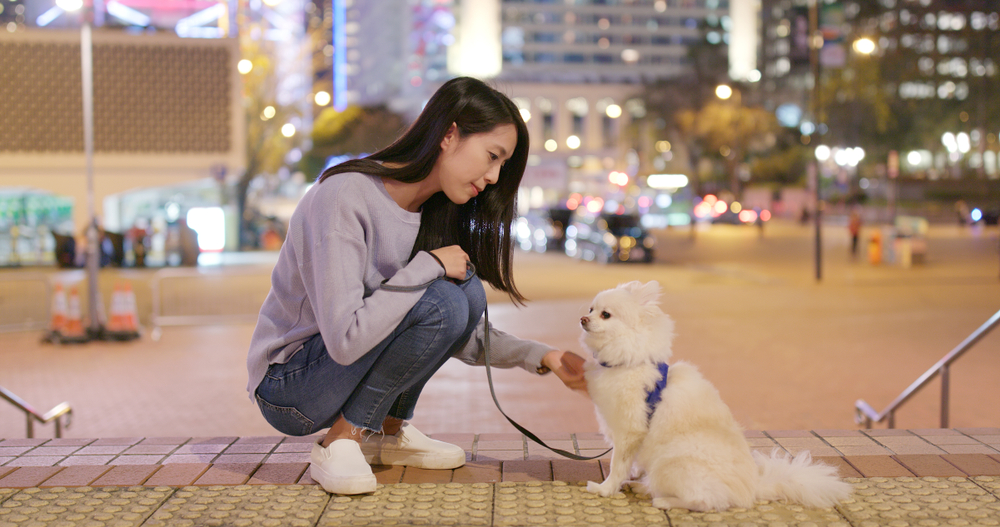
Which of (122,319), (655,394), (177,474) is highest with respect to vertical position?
(655,394)

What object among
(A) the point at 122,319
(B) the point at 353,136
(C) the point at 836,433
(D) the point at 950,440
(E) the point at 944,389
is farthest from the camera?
(B) the point at 353,136

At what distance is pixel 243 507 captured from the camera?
2.85 meters

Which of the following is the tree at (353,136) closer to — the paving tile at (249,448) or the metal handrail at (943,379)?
the metal handrail at (943,379)

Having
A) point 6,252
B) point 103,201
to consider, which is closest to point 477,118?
point 6,252

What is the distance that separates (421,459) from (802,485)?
1437 millimetres

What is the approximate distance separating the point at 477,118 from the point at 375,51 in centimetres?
16748

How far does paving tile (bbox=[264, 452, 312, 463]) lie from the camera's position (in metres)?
3.41

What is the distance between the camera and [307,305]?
2.94 metres

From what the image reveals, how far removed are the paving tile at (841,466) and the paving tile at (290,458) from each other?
6.83 ft

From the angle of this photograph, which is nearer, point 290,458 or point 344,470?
point 344,470

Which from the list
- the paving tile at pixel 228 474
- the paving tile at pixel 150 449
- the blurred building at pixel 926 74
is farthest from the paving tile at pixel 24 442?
the blurred building at pixel 926 74

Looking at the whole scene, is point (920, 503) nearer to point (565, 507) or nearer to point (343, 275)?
point (565, 507)

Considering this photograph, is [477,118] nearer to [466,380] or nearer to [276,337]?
[276,337]

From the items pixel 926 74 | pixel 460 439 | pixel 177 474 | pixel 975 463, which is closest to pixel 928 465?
pixel 975 463
